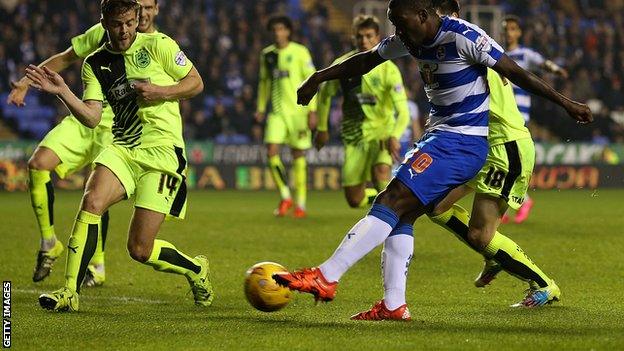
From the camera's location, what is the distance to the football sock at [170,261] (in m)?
8.17

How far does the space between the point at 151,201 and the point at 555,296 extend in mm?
2830

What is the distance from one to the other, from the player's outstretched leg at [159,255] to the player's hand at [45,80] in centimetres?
105

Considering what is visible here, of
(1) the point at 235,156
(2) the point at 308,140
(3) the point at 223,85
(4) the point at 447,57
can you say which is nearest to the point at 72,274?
(4) the point at 447,57

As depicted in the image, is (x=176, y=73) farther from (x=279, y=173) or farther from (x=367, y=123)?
(x=279, y=173)

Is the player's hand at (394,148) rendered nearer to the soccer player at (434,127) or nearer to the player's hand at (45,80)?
the soccer player at (434,127)

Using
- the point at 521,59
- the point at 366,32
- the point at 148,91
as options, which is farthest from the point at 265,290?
the point at 521,59

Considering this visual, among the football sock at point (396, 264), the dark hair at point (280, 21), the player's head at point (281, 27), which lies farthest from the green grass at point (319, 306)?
the dark hair at point (280, 21)

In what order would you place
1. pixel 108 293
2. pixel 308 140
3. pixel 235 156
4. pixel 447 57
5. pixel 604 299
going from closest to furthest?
1. pixel 447 57
2. pixel 604 299
3. pixel 108 293
4. pixel 308 140
5. pixel 235 156

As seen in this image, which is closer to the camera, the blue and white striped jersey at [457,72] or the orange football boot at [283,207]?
the blue and white striped jersey at [457,72]

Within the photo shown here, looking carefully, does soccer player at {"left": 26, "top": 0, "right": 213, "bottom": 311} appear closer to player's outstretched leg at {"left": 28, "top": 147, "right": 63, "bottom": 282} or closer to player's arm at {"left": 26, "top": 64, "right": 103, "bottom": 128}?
player's arm at {"left": 26, "top": 64, "right": 103, "bottom": 128}

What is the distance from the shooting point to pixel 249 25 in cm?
2902

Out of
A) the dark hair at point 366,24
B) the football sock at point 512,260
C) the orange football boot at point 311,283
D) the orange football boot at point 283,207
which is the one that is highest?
the dark hair at point 366,24

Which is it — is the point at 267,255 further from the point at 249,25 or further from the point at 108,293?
the point at 249,25

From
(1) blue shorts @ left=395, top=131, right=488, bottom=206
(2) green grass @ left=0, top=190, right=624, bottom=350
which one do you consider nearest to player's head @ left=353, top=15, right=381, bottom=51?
Result: (2) green grass @ left=0, top=190, right=624, bottom=350
